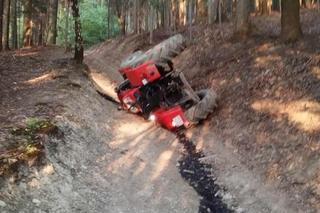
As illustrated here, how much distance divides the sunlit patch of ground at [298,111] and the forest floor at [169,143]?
3 cm

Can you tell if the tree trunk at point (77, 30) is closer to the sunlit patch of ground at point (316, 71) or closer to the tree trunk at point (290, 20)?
the tree trunk at point (290, 20)

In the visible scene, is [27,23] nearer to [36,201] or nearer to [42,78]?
[42,78]

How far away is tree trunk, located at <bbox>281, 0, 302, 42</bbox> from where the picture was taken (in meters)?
14.0

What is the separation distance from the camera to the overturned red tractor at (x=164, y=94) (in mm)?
12805

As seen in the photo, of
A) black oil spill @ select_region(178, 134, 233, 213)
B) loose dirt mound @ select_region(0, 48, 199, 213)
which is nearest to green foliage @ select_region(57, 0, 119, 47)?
loose dirt mound @ select_region(0, 48, 199, 213)

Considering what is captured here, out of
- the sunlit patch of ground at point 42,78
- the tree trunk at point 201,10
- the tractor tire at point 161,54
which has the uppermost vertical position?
the tree trunk at point 201,10

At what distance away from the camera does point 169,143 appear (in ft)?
39.6

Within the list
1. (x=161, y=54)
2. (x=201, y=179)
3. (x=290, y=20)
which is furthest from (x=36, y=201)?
(x=290, y=20)

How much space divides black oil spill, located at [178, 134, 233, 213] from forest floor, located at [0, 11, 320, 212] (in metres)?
0.12

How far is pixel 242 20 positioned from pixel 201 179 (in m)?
8.32

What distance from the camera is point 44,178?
8.17m

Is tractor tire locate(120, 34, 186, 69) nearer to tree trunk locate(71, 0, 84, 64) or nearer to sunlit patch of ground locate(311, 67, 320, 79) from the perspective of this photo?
sunlit patch of ground locate(311, 67, 320, 79)

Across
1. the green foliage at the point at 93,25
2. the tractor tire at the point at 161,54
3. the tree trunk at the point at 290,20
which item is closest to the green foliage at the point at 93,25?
the green foliage at the point at 93,25

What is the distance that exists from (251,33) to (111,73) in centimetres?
781
